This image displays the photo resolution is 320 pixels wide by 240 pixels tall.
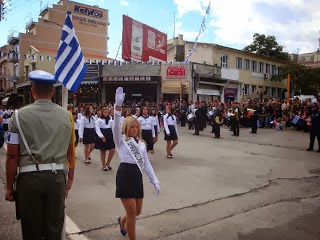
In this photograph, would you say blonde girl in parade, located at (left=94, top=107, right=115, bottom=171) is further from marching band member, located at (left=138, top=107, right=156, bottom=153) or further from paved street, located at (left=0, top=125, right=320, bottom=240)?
marching band member, located at (left=138, top=107, right=156, bottom=153)

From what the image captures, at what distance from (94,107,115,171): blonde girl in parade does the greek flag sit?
4.91 metres

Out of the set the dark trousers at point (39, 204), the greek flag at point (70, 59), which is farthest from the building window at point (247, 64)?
the dark trousers at point (39, 204)

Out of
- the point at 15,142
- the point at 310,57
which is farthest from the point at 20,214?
the point at 310,57

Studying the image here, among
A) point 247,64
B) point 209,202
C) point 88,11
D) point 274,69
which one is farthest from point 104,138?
point 88,11

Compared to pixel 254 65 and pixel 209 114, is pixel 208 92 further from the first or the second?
pixel 254 65

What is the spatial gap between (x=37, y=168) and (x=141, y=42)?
108 ft

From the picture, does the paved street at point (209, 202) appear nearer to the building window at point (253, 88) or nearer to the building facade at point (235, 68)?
the building facade at point (235, 68)

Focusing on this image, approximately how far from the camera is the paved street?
4.75 m

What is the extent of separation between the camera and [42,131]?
9.33 ft

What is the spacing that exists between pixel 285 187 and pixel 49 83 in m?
6.22

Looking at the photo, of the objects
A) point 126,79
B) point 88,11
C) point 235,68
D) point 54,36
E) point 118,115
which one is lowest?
point 118,115

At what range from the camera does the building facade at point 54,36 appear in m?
47.2

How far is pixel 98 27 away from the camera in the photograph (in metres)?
51.2

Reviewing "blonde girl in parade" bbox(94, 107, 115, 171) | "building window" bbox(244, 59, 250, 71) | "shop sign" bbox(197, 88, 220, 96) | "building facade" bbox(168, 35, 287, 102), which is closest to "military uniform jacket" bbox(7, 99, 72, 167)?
"blonde girl in parade" bbox(94, 107, 115, 171)
